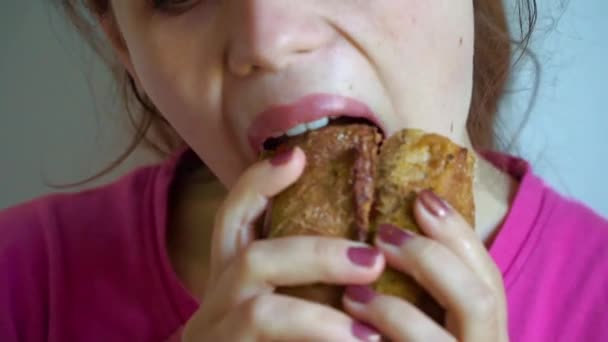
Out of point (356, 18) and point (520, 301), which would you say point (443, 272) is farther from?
point (520, 301)

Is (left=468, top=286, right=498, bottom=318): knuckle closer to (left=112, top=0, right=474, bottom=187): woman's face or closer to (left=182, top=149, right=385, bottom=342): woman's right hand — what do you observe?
(left=182, top=149, right=385, bottom=342): woman's right hand

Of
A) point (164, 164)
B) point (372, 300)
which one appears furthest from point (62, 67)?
point (372, 300)

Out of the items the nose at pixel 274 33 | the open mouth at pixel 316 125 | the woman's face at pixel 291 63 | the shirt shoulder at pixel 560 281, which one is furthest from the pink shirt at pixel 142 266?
the nose at pixel 274 33

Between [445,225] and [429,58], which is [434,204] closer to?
[445,225]

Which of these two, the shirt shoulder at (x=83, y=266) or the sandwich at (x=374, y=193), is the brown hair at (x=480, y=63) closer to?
the shirt shoulder at (x=83, y=266)

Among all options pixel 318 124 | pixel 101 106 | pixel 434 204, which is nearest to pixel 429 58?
pixel 318 124
